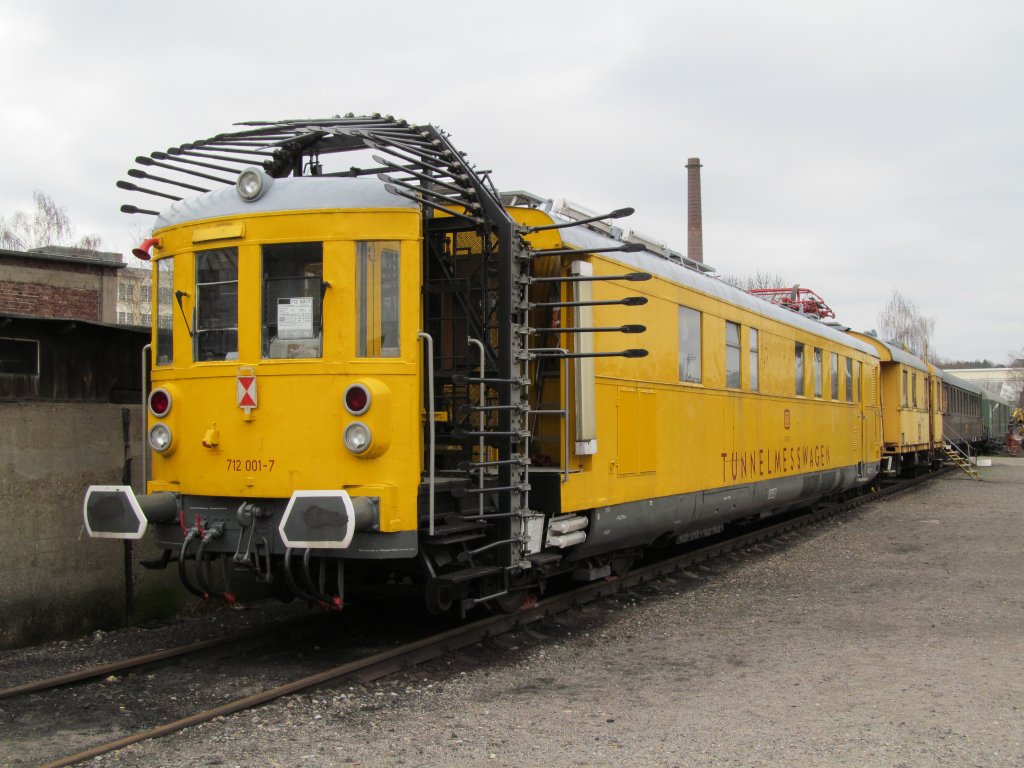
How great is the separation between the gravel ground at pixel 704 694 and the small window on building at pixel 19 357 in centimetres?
351

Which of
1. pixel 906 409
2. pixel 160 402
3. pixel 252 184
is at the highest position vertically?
pixel 252 184

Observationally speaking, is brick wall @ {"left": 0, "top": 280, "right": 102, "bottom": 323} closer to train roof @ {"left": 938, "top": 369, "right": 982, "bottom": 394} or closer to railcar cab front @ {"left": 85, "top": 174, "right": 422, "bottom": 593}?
railcar cab front @ {"left": 85, "top": 174, "right": 422, "bottom": 593}

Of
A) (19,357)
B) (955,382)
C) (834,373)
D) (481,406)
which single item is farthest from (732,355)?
(955,382)

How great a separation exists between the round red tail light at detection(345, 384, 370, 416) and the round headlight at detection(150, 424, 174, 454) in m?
1.41

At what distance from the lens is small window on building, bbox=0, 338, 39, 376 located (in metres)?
7.55

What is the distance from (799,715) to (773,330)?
7.71 metres

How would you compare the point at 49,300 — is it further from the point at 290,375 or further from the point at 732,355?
the point at 732,355

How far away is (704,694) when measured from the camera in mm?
6180

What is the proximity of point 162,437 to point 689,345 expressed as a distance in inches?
208

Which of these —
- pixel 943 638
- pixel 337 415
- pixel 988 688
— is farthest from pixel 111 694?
pixel 943 638

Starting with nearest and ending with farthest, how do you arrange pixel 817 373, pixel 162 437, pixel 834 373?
pixel 162 437 < pixel 817 373 < pixel 834 373

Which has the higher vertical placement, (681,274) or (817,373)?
(681,274)

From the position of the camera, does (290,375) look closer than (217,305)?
Yes

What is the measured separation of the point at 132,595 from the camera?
Answer: 8164 mm
